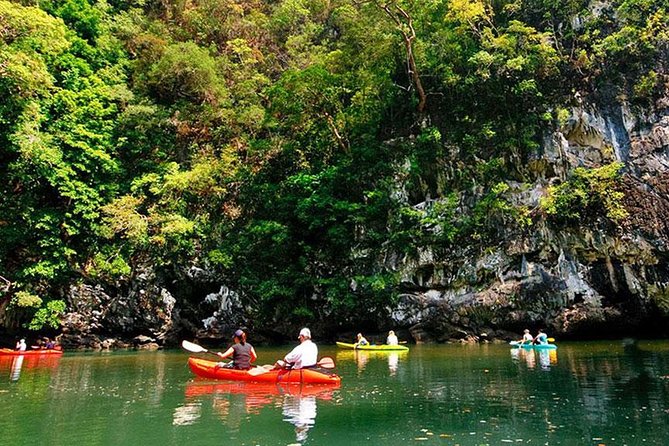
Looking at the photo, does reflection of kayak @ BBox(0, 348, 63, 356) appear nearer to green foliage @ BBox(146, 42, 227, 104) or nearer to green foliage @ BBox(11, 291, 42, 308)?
green foliage @ BBox(11, 291, 42, 308)

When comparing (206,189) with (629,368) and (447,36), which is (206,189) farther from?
(629,368)

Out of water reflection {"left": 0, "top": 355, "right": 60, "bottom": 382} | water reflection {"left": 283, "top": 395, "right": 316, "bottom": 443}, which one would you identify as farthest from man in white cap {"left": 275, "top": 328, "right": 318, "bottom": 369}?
water reflection {"left": 0, "top": 355, "right": 60, "bottom": 382}

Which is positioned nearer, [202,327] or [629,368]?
[629,368]

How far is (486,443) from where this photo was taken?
5629 mm

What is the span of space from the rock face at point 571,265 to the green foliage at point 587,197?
458 millimetres

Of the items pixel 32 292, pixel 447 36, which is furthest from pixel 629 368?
pixel 32 292

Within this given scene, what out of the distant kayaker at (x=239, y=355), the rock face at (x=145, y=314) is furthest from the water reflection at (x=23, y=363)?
the distant kayaker at (x=239, y=355)

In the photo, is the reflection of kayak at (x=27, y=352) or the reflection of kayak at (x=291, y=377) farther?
the reflection of kayak at (x=27, y=352)

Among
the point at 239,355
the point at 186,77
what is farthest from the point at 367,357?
the point at 186,77

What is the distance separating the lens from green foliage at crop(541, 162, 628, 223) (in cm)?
2086

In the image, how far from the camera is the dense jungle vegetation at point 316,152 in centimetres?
2242

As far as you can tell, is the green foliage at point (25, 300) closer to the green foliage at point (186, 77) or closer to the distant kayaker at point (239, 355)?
the green foliage at point (186, 77)

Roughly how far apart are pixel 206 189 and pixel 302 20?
16764 mm

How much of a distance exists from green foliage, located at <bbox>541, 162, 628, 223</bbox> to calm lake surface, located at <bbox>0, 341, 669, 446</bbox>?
325 inches
